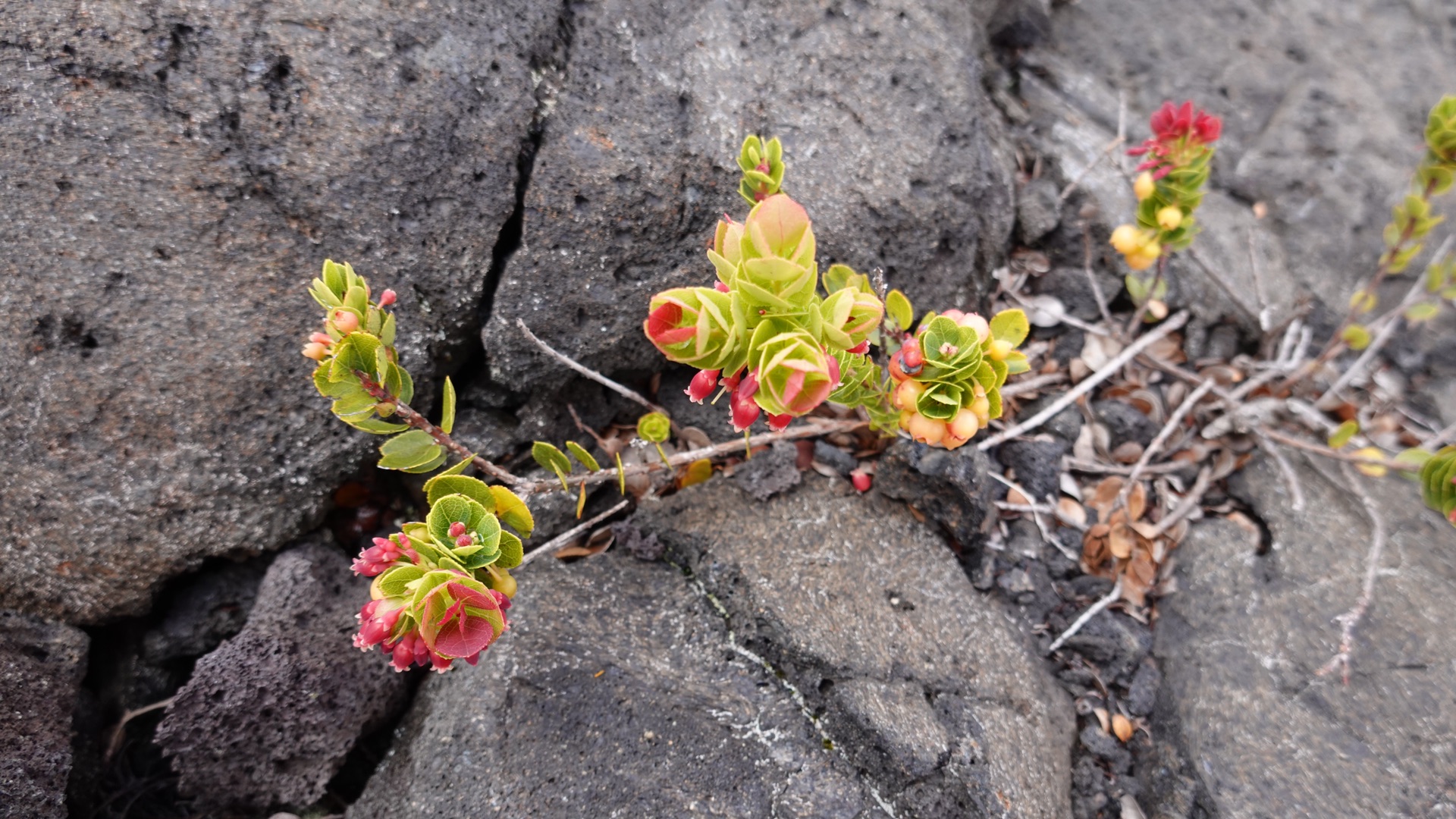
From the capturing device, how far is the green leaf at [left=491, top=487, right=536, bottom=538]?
1.64 metres

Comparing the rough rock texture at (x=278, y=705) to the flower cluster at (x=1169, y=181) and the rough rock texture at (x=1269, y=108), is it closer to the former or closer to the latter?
the flower cluster at (x=1169, y=181)

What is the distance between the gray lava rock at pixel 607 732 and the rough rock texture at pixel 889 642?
3.6 inches

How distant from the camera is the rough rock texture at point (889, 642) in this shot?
1.85 meters

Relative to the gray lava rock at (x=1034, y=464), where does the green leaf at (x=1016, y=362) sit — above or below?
above

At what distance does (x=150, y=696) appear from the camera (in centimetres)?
202

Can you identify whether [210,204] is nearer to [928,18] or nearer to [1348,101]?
[928,18]

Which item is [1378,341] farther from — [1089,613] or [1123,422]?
[1089,613]

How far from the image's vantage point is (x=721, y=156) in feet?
7.07

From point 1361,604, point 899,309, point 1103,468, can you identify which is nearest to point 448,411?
point 899,309

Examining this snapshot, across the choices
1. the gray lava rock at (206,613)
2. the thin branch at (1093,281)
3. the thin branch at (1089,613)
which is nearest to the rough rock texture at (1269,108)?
the thin branch at (1093,281)

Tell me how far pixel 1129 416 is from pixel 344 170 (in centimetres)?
235

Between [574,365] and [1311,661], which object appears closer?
[574,365]

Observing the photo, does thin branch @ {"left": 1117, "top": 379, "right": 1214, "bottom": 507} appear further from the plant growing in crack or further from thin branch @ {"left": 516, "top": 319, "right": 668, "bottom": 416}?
thin branch @ {"left": 516, "top": 319, "right": 668, "bottom": 416}

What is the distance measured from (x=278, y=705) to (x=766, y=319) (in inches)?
56.8
